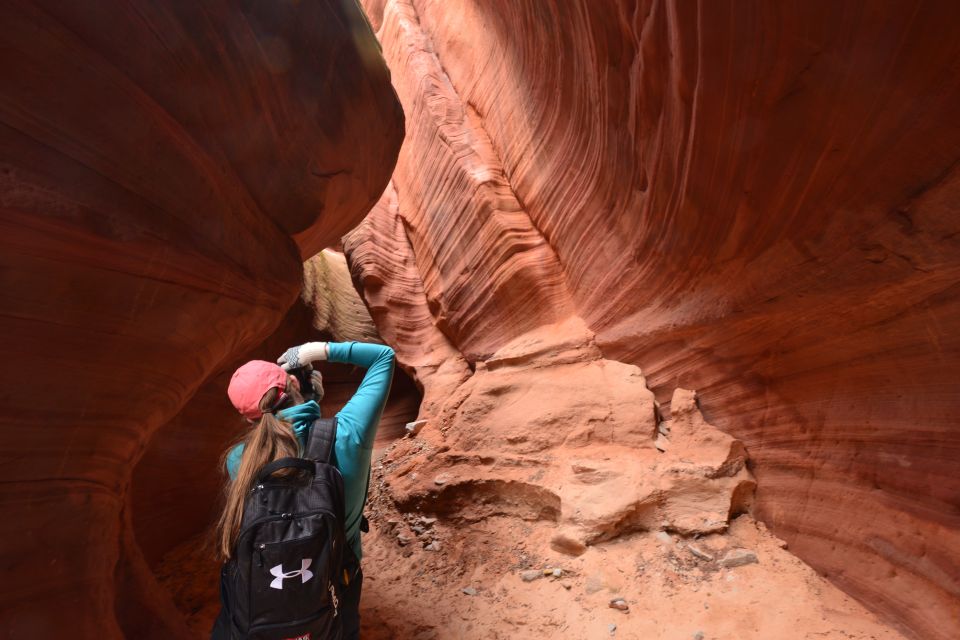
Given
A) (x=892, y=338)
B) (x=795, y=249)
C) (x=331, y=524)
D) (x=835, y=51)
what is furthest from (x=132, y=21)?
(x=892, y=338)

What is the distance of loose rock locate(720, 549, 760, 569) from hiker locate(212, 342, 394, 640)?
73.3 inches

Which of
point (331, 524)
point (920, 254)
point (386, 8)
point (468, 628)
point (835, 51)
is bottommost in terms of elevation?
point (468, 628)

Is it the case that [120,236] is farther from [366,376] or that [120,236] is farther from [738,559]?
[738,559]

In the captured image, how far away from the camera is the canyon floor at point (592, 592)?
7.63ft

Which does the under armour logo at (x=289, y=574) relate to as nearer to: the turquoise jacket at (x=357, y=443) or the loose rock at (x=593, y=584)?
the turquoise jacket at (x=357, y=443)

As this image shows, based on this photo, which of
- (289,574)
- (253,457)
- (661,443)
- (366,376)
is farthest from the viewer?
(661,443)

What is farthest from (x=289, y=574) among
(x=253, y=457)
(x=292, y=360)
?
(x=292, y=360)

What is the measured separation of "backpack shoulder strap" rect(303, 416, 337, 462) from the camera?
190 centimetres

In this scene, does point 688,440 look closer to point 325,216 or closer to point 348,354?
point 348,354

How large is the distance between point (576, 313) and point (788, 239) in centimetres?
203

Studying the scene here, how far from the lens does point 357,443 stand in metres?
2.05

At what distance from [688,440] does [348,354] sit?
7.12 feet

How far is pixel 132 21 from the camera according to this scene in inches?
74.3

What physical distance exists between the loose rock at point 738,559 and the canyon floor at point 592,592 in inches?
0.9
